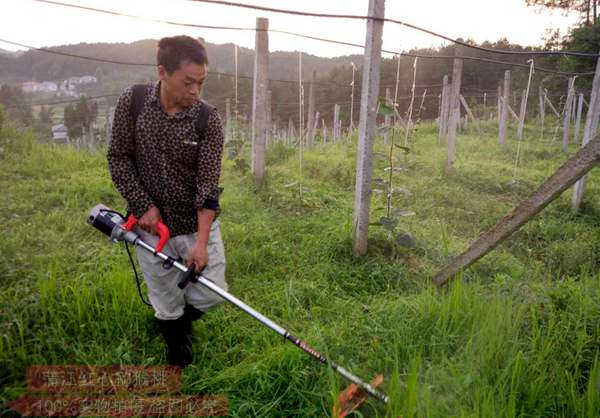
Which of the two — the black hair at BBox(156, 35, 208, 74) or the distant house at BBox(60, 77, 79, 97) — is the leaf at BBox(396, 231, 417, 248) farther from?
the distant house at BBox(60, 77, 79, 97)

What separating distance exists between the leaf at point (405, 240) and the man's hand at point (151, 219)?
198cm

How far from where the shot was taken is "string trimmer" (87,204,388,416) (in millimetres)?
1789

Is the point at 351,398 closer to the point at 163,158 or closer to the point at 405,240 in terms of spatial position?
the point at 163,158

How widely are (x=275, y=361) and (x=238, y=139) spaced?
13.3 ft

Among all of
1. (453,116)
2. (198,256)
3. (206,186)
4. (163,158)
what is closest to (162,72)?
(163,158)

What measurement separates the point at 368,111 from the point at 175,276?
6.27 feet

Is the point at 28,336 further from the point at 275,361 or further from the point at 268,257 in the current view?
the point at 268,257

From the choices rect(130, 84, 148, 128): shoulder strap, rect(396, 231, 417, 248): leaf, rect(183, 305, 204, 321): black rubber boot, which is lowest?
rect(183, 305, 204, 321): black rubber boot

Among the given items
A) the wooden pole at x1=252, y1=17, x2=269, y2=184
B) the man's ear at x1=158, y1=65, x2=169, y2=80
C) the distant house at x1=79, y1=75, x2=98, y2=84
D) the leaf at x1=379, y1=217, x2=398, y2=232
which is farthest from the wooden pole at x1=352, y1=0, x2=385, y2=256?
the distant house at x1=79, y1=75, x2=98, y2=84

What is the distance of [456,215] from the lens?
4.95m

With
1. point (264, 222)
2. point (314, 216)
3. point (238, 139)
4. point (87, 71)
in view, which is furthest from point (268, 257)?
point (87, 71)

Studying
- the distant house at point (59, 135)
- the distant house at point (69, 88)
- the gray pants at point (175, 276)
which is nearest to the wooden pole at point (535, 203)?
the gray pants at point (175, 276)

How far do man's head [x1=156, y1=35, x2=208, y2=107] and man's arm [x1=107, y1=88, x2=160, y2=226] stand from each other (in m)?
0.24

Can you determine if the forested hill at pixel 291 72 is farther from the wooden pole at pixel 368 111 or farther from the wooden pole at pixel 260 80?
the wooden pole at pixel 368 111
